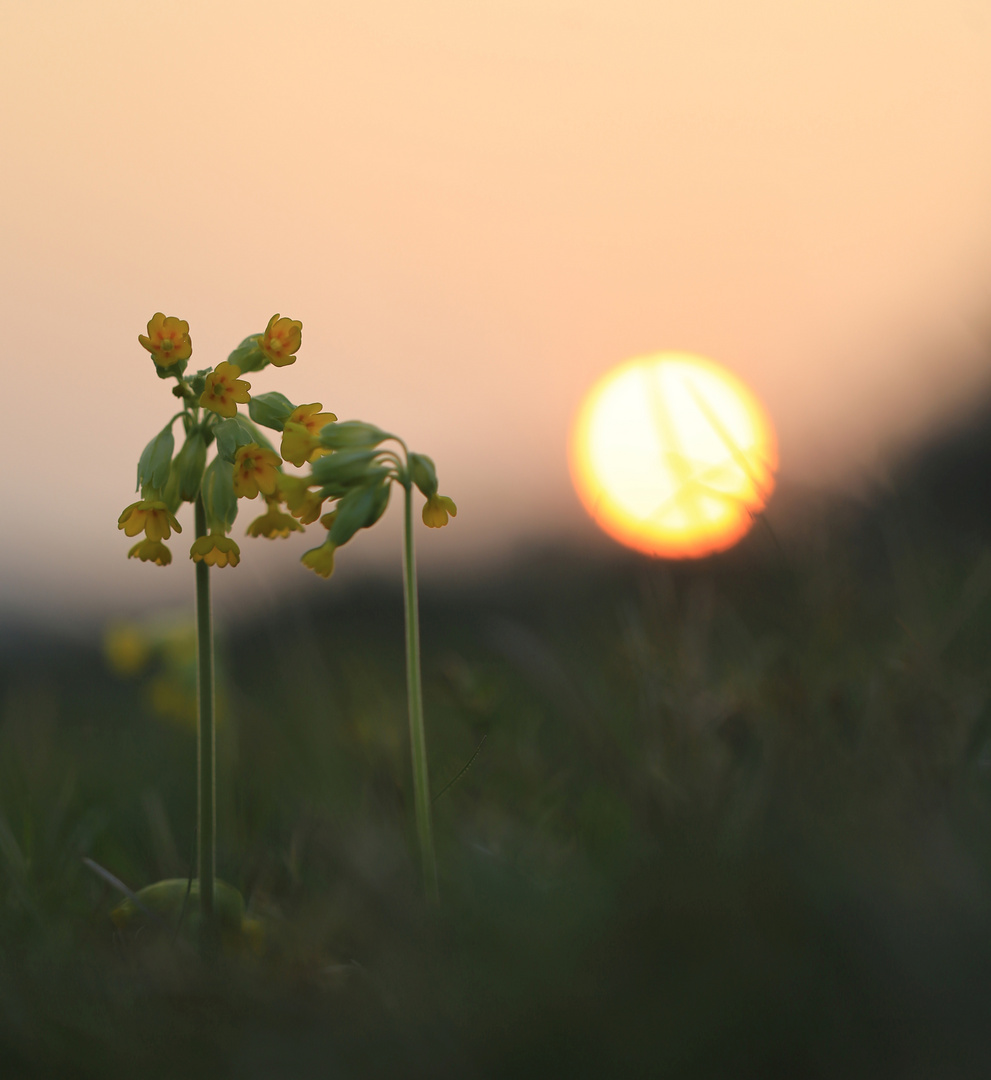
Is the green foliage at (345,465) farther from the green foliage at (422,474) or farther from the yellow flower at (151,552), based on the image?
the yellow flower at (151,552)

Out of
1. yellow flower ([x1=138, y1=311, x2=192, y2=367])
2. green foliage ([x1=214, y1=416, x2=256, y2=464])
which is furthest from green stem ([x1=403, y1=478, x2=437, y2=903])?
yellow flower ([x1=138, y1=311, x2=192, y2=367])

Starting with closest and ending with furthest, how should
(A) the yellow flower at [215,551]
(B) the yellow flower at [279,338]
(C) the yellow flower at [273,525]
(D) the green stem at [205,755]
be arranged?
(D) the green stem at [205,755] → (A) the yellow flower at [215,551] → (B) the yellow flower at [279,338] → (C) the yellow flower at [273,525]

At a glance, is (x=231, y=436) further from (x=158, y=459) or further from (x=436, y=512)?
(x=436, y=512)

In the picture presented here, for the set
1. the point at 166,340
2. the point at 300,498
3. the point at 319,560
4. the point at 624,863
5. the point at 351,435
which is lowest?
the point at 624,863

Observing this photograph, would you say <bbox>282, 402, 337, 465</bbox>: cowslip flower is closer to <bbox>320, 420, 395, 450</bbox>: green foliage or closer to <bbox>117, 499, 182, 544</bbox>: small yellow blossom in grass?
<bbox>320, 420, 395, 450</bbox>: green foliage

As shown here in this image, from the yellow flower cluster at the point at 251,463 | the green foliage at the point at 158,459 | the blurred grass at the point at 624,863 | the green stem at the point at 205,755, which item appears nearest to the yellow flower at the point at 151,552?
the yellow flower cluster at the point at 251,463

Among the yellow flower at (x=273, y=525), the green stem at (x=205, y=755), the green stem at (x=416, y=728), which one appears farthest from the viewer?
the yellow flower at (x=273, y=525)

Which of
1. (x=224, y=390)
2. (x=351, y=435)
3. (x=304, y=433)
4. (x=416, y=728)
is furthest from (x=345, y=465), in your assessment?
(x=416, y=728)

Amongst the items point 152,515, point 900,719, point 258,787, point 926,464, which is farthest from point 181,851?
point 926,464
